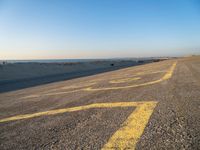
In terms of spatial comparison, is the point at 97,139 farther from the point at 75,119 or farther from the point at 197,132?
the point at 197,132

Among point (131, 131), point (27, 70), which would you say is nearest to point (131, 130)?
point (131, 131)

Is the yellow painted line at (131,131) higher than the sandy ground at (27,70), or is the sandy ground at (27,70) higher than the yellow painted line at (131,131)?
the yellow painted line at (131,131)

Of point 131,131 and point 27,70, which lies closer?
point 131,131

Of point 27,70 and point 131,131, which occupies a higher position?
point 131,131

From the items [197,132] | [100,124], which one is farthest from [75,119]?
[197,132]

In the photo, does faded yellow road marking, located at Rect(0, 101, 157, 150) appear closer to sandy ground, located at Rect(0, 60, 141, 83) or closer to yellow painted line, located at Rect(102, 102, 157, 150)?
yellow painted line, located at Rect(102, 102, 157, 150)

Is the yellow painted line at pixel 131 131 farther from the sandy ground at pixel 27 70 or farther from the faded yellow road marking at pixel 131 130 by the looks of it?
the sandy ground at pixel 27 70

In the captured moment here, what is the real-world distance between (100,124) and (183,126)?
1.02 metres

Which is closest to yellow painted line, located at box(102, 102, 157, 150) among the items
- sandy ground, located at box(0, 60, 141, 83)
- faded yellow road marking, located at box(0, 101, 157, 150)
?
faded yellow road marking, located at box(0, 101, 157, 150)

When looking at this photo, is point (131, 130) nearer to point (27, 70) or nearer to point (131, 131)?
point (131, 131)

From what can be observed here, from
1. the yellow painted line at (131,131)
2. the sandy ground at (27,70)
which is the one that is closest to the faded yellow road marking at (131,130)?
the yellow painted line at (131,131)

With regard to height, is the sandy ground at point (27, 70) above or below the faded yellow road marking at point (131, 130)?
below

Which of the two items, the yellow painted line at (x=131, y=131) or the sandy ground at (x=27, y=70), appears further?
the sandy ground at (x=27, y=70)

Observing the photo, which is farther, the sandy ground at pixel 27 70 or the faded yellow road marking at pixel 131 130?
the sandy ground at pixel 27 70
